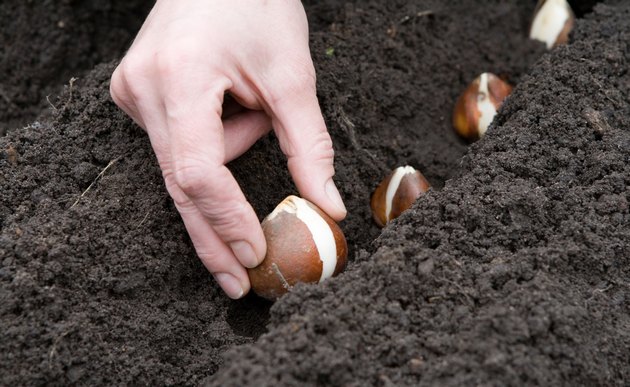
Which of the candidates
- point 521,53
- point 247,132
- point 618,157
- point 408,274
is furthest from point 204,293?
point 521,53

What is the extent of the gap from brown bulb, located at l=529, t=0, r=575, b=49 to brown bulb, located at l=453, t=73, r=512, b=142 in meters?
0.41

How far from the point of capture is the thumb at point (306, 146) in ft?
5.62

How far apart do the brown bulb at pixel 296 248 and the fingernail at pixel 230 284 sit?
41 mm

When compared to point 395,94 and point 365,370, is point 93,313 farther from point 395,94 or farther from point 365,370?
point 395,94

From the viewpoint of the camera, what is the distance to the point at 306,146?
1716 millimetres

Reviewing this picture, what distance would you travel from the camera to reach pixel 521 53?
268 centimetres

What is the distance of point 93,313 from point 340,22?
139 centimetres

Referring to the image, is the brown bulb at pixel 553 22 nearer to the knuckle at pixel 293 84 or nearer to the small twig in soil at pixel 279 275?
the knuckle at pixel 293 84

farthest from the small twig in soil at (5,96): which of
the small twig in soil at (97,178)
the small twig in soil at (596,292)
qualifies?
the small twig in soil at (596,292)

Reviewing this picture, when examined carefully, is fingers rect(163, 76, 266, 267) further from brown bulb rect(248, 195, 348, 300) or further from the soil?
the soil

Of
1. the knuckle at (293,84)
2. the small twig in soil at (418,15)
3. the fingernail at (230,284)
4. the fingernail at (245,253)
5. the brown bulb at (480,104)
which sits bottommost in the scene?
the brown bulb at (480,104)

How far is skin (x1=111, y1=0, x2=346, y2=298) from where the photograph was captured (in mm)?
1533

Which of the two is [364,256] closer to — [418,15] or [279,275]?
[279,275]

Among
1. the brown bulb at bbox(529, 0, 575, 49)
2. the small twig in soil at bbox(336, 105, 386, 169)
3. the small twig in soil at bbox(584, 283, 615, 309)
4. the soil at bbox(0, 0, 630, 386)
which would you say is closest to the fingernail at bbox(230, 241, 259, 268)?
the soil at bbox(0, 0, 630, 386)
